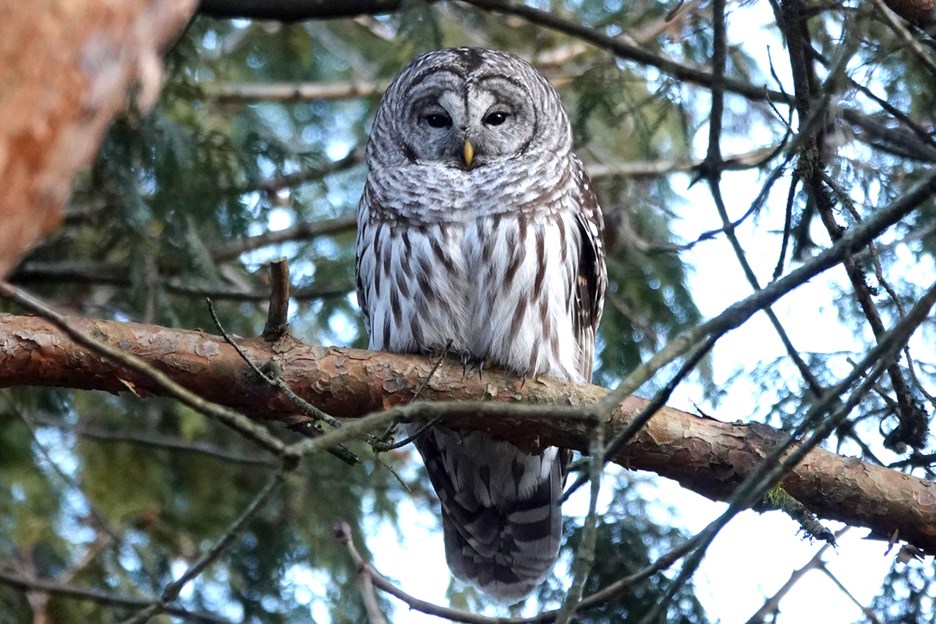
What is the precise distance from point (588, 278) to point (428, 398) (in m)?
1.28

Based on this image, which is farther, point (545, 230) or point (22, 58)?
point (545, 230)

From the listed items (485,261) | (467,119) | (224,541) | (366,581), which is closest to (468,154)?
(467,119)

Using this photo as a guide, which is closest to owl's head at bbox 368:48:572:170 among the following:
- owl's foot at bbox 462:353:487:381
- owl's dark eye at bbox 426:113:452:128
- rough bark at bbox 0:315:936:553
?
owl's dark eye at bbox 426:113:452:128

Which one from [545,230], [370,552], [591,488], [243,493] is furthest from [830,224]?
[243,493]

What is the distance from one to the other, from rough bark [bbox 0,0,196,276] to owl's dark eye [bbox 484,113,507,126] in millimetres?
Answer: 3832

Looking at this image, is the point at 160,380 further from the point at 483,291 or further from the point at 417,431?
the point at 483,291

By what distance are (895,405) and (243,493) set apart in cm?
349

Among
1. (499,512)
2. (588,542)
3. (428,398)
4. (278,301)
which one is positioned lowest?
(588,542)

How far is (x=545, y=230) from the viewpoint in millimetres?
4664

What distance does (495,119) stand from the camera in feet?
17.3

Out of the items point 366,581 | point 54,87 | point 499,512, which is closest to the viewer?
point 54,87

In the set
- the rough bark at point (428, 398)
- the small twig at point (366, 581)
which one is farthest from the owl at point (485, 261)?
the small twig at point (366, 581)

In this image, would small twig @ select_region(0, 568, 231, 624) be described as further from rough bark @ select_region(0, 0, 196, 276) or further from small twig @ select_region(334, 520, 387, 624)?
rough bark @ select_region(0, 0, 196, 276)

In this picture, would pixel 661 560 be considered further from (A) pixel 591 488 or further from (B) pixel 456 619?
(B) pixel 456 619
